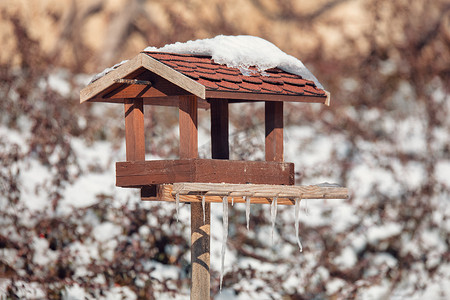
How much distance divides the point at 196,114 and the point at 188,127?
0.13 m

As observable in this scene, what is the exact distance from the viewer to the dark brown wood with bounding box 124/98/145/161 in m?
3.85

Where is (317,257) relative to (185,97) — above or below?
below

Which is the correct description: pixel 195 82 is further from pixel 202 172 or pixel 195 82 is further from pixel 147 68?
pixel 202 172

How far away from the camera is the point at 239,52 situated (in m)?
3.91

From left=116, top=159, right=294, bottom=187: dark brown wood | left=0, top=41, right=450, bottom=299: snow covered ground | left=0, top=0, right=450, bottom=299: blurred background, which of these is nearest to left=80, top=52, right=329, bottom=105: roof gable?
left=116, top=159, right=294, bottom=187: dark brown wood

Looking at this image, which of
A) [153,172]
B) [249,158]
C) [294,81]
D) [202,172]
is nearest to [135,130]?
[153,172]

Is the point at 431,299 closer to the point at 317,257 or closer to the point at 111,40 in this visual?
the point at 317,257

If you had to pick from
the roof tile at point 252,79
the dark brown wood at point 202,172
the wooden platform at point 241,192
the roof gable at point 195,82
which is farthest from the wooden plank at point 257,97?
the wooden platform at point 241,192

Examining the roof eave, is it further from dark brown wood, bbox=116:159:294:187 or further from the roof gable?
dark brown wood, bbox=116:159:294:187

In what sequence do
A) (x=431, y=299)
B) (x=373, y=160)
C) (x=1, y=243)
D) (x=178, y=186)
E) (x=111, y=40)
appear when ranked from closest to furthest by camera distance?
(x=178, y=186) < (x=1, y=243) < (x=431, y=299) < (x=373, y=160) < (x=111, y=40)

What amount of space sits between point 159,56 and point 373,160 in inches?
187

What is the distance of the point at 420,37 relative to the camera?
885cm

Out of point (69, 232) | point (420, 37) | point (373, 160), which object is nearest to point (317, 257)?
point (373, 160)

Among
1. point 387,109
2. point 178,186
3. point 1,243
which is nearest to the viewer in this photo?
point 178,186
